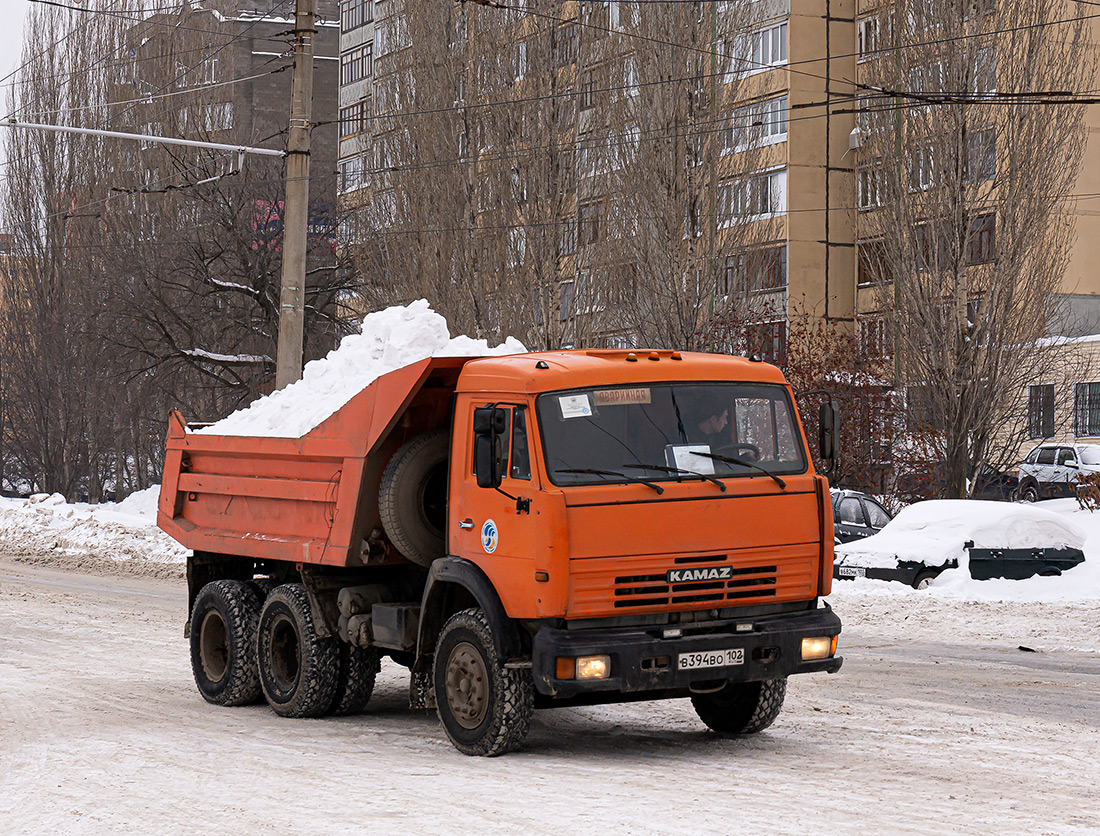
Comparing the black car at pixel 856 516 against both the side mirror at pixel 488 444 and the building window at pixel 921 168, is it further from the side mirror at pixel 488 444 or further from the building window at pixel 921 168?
the side mirror at pixel 488 444

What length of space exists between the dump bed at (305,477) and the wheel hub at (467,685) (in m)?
1.22

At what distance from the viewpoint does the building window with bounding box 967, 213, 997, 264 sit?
28.2m

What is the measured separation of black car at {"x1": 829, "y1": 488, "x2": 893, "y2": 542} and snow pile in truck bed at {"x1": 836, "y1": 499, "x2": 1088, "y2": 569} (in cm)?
300

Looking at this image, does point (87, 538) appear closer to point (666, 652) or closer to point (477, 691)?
point (477, 691)

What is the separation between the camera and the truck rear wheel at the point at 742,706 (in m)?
9.28

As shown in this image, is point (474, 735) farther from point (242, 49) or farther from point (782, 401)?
point (242, 49)

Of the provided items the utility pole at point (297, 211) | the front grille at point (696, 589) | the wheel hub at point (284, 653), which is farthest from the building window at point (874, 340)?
the front grille at point (696, 589)

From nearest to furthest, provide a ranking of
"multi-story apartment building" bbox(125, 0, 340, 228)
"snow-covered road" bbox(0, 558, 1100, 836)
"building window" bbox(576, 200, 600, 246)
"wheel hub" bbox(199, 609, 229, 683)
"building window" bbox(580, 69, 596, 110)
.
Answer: "snow-covered road" bbox(0, 558, 1100, 836), "wheel hub" bbox(199, 609, 229, 683), "building window" bbox(576, 200, 600, 246), "building window" bbox(580, 69, 596, 110), "multi-story apartment building" bbox(125, 0, 340, 228)

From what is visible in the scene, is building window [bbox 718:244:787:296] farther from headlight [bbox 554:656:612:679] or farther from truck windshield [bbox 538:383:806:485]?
headlight [bbox 554:656:612:679]

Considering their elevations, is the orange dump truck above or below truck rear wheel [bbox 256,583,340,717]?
above

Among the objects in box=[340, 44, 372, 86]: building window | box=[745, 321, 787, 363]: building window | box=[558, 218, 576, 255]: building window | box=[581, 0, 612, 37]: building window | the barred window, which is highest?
box=[340, 44, 372, 86]: building window

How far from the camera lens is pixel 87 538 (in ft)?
86.4

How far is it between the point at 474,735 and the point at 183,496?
14.6 ft

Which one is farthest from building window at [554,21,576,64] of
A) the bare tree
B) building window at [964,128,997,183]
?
building window at [964,128,997,183]
